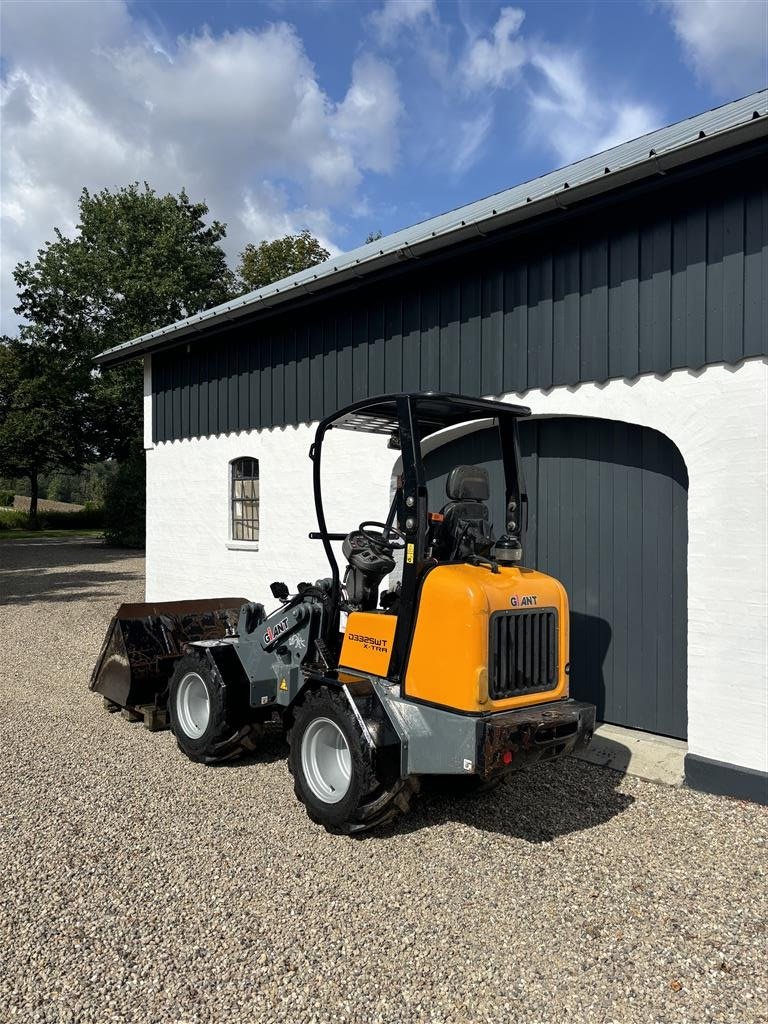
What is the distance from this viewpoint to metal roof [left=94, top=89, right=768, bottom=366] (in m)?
4.94

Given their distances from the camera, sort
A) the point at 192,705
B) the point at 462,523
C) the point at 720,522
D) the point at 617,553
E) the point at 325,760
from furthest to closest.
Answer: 1. the point at 617,553
2. the point at 192,705
3. the point at 720,522
4. the point at 325,760
5. the point at 462,523

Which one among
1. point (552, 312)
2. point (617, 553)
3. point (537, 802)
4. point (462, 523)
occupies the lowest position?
point (537, 802)

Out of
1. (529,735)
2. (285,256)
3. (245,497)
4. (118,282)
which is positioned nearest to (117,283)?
(118,282)

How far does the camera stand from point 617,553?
6.15m

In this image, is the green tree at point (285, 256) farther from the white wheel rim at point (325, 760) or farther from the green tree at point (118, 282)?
the white wheel rim at point (325, 760)

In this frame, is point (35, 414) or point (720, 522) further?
point (35, 414)

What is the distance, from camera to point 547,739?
12.7 feet

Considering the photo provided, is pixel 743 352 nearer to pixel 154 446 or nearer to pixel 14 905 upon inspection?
pixel 14 905

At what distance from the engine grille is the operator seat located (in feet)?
1.67

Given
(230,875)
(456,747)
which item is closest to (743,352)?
(456,747)

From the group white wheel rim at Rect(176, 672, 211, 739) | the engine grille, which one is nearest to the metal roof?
the engine grille

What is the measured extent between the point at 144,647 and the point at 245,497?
4077mm

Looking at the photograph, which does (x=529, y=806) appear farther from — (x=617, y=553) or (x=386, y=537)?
(x=617, y=553)

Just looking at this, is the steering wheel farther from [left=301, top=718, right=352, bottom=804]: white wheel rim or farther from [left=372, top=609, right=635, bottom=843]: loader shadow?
[left=372, top=609, right=635, bottom=843]: loader shadow
